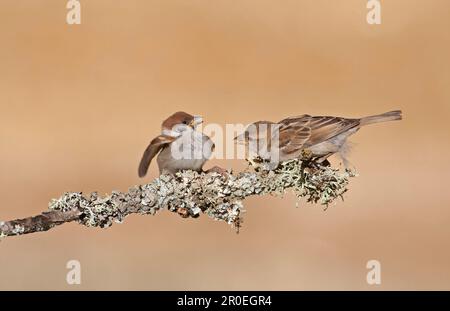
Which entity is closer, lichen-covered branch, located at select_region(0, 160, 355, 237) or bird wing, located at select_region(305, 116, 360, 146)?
lichen-covered branch, located at select_region(0, 160, 355, 237)

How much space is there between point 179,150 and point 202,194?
17 cm

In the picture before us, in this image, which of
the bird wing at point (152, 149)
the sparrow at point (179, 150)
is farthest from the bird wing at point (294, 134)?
the bird wing at point (152, 149)

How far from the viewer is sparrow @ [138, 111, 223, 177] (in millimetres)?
2174

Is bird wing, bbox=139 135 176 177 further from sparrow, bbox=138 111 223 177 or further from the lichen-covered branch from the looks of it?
the lichen-covered branch

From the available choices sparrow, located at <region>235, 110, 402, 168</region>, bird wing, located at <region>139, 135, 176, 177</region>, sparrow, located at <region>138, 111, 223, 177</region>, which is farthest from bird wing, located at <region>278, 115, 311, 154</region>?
bird wing, located at <region>139, 135, 176, 177</region>

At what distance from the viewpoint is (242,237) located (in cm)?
356

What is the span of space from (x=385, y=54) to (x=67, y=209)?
2.78 meters

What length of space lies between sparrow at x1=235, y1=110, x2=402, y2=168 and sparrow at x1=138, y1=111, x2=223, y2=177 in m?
0.15

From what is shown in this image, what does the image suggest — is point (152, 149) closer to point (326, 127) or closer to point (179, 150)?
point (179, 150)

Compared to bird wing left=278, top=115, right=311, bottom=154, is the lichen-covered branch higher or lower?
lower

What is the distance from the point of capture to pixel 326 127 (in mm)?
2422

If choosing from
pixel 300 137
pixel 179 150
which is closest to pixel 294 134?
pixel 300 137

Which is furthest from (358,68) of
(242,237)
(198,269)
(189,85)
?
(198,269)
